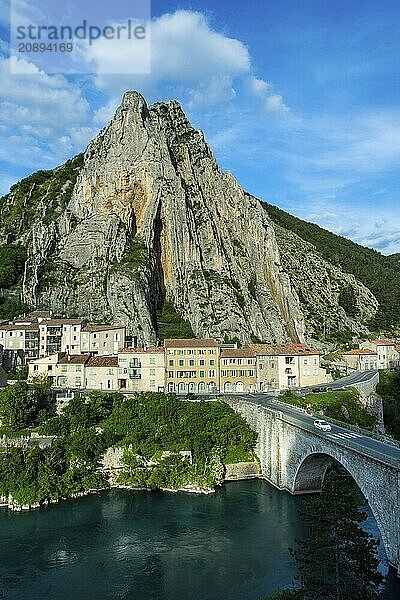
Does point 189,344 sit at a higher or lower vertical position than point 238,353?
higher

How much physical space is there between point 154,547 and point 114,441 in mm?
14763

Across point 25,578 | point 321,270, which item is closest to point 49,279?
point 25,578

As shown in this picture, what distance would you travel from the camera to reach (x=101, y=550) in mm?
30891

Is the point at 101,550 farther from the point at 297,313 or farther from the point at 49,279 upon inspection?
the point at 297,313

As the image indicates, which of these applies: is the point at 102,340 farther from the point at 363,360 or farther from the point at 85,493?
the point at 363,360

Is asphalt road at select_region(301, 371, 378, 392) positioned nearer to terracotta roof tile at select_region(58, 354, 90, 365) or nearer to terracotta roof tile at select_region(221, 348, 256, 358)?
terracotta roof tile at select_region(221, 348, 256, 358)

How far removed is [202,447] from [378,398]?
21.2m

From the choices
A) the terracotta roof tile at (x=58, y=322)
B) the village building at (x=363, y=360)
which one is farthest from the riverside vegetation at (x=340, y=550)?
the village building at (x=363, y=360)

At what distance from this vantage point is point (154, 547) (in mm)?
31219

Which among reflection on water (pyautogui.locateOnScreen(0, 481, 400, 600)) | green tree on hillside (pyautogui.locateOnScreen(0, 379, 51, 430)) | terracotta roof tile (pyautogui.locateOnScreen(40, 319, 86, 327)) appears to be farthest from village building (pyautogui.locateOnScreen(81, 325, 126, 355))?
reflection on water (pyautogui.locateOnScreen(0, 481, 400, 600))

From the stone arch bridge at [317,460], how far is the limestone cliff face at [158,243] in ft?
105

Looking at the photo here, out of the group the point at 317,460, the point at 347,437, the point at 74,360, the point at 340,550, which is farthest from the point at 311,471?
the point at 74,360

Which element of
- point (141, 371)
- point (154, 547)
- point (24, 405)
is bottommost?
point (154, 547)

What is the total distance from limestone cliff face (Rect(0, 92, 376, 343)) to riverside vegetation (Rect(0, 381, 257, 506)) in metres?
25.4
